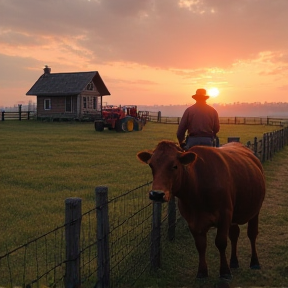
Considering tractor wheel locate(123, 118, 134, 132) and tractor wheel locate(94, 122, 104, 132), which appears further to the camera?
tractor wheel locate(123, 118, 134, 132)

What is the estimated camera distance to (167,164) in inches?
151

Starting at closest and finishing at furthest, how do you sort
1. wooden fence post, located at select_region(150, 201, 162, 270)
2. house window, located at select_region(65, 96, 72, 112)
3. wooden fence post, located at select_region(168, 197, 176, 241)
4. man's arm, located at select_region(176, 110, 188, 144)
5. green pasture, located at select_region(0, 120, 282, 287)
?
wooden fence post, located at select_region(150, 201, 162, 270)
man's arm, located at select_region(176, 110, 188, 144)
wooden fence post, located at select_region(168, 197, 176, 241)
green pasture, located at select_region(0, 120, 282, 287)
house window, located at select_region(65, 96, 72, 112)

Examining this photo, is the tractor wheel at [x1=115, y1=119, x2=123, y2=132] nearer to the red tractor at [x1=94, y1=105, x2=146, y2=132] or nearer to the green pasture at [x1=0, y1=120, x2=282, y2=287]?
the red tractor at [x1=94, y1=105, x2=146, y2=132]

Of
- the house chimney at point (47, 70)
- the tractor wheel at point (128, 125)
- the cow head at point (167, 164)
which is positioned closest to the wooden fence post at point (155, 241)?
the cow head at point (167, 164)

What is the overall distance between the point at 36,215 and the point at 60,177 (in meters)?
3.72

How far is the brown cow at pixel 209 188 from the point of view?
3887mm

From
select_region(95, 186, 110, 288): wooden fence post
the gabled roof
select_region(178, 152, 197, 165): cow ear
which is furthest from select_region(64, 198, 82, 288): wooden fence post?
the gabled roof

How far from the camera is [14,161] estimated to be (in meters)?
14.1

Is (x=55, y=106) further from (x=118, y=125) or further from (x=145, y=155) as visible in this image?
(x=145, y=155)

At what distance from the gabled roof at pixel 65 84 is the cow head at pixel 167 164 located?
36677mm

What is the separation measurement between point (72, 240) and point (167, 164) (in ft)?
4.16

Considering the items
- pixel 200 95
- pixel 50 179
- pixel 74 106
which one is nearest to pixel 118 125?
pixel 74 106

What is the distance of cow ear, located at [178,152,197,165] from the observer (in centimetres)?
390

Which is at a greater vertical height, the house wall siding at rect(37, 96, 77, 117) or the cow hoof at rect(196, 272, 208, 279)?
the house wall siding at rect(37, 96, 77, 117)
